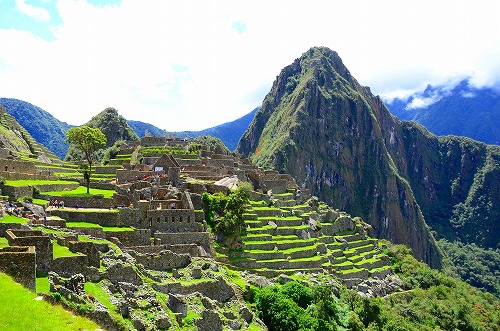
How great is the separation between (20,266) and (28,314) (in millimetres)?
3277

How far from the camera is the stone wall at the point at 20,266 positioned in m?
15.4

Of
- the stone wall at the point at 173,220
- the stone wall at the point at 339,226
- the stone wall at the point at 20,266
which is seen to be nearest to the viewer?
the stone wall at the point at 20,266

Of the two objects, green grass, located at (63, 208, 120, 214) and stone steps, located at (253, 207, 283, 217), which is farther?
stone steps, located at (253, 207, 283, 217)

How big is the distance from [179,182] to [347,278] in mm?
20317

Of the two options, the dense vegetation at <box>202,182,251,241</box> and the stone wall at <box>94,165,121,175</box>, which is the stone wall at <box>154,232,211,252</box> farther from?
the stone wall at <box>94,165,121,175</box>

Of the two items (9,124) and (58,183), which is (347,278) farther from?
(9,124)

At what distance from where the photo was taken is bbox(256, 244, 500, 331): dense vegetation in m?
31.3

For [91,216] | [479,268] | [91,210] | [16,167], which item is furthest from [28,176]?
[479,268]

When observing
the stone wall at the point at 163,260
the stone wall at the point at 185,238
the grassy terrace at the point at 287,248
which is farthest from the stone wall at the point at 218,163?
the stone wall at the point at 163,260

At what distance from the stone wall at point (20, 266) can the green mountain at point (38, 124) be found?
419 feet

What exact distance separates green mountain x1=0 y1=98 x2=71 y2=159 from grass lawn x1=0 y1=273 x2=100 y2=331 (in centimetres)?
12931

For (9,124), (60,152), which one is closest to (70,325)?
(9,124)

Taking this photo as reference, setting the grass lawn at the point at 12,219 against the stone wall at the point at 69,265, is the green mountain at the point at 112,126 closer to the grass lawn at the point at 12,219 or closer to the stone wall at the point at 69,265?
the grass lawn at the point at 12,219

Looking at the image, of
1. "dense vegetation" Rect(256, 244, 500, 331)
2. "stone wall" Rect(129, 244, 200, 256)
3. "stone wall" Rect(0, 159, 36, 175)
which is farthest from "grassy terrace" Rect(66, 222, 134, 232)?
"stone wall" Rect(0, 159, 36, 175)
